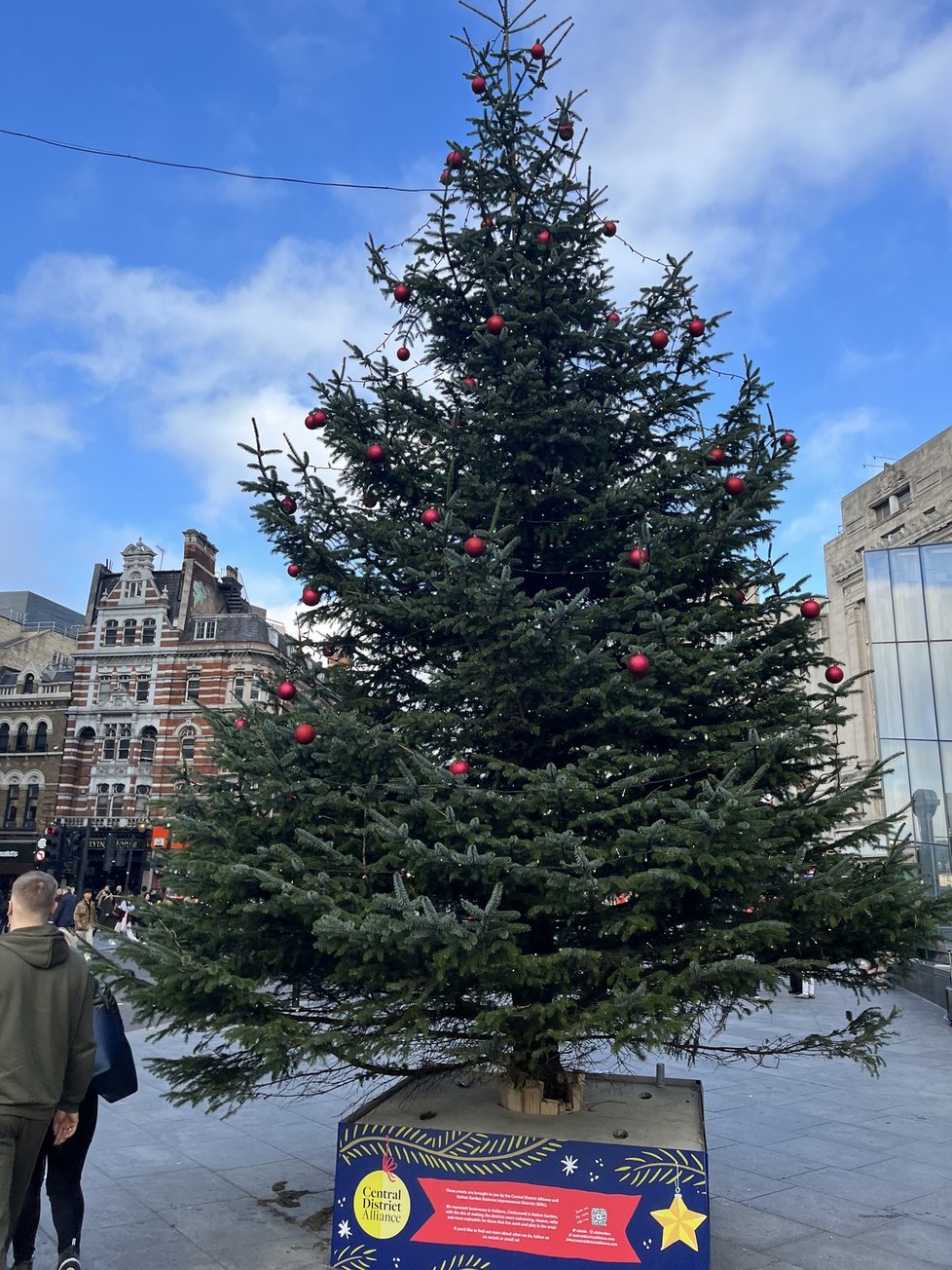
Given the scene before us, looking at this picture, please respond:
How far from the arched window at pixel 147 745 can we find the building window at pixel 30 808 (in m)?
6.62

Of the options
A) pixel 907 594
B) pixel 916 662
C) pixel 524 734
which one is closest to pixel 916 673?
pixel 916 662

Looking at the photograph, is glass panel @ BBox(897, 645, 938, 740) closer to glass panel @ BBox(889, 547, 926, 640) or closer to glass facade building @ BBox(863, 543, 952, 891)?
glass facade building @ BBox(863, 543, 952, 891)

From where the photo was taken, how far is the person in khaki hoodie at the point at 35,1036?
3.84 meters

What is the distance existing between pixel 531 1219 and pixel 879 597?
90.6ft

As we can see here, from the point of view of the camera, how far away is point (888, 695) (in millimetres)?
28703

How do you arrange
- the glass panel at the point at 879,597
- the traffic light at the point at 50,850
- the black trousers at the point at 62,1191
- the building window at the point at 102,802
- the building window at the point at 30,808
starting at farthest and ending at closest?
the building window at the point at 30,808
the building window at the point at 102,802
the glass panel at the point at 879,597
the traffic light at the point at 50,850
the black trousers at the point at 62,1191

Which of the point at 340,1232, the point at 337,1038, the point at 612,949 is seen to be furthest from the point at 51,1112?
the point at 612,949

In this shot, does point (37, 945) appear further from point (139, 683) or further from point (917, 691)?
point (139, 683)

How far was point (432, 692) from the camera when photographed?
604cm

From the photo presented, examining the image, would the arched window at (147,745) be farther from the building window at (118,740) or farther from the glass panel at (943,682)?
the glass panel at (943,682)

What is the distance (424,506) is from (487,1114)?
13.7 ft

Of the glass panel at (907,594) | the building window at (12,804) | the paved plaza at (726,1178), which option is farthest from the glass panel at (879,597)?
the building window at (12,804)

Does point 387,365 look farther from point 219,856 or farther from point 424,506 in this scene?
point 219,856

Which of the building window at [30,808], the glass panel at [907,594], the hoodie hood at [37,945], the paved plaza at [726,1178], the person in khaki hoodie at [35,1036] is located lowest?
the paved plaza at [726,1178]
